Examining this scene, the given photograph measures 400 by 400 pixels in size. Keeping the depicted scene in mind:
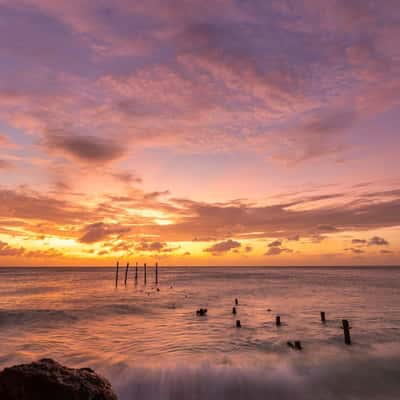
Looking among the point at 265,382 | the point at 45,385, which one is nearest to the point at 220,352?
the point at 265,382

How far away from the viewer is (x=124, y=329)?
25.1m

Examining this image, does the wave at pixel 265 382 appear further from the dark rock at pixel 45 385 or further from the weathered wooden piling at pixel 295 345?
the dark rock at pixel 45 385

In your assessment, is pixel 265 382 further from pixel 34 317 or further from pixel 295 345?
pixel 34 317

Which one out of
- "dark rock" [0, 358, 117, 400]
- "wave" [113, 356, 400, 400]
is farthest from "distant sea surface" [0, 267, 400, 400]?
"dark rock" [0, 358, 117, 400]

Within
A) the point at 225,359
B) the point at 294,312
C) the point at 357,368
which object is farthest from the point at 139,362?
the point at 294,312

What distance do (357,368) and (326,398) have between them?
4.31m

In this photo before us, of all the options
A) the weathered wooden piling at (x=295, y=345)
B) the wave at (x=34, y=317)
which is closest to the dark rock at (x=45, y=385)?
the weathered wooden piling at (x=295, y=345)

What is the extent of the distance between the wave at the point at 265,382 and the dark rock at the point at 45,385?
7642mm

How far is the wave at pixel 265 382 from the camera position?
43.1ft

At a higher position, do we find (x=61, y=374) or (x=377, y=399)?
(x=61, y=374)

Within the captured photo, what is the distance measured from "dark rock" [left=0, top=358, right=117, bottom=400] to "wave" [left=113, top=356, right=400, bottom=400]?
764 cm

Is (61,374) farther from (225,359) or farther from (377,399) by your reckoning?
(377,399)

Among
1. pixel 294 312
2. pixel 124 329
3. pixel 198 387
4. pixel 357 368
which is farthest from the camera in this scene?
pixel 294 312

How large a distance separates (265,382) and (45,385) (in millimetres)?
10834
